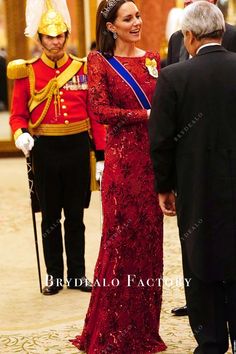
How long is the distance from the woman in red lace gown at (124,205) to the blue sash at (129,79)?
0.6 inches

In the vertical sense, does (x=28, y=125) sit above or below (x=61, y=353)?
above

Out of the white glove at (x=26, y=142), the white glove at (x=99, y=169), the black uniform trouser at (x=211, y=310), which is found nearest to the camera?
the black uniform trouser at (x=211, y=310)

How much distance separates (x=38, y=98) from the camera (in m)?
4.32

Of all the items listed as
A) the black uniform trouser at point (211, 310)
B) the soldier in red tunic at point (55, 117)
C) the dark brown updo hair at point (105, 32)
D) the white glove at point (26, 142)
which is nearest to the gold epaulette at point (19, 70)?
the soldier in red tunic at point (55, 117)

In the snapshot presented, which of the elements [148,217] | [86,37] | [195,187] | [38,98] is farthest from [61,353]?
[86,37]

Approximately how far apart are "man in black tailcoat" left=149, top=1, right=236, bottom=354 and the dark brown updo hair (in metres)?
0.56

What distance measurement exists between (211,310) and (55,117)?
1.62 meters

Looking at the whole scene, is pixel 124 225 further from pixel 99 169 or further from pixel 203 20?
pixel 203 20

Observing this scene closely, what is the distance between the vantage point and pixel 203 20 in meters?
2.96

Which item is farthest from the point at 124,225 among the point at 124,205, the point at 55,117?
the point at 55,117

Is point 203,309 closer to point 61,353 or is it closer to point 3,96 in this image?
point 61,353

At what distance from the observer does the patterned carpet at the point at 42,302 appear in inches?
147

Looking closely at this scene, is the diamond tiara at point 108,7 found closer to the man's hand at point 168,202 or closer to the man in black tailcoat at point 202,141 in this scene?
the man in black tailcoat at point 202,141

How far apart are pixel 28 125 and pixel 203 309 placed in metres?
1.68
